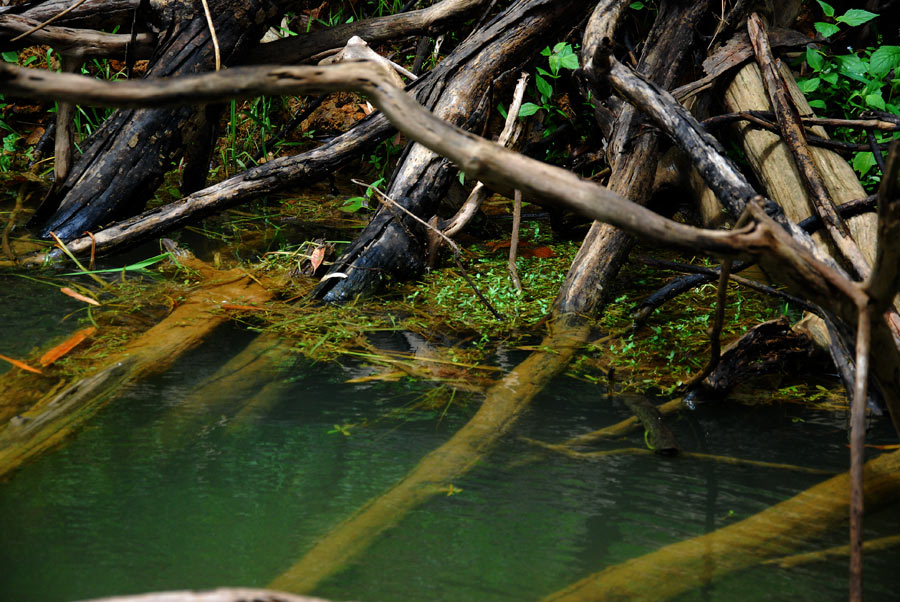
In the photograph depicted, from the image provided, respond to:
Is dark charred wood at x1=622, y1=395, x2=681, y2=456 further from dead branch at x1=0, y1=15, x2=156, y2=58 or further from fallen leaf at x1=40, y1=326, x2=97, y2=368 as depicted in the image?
dead branch at x1=0, y1=15, x2=156, y2=58

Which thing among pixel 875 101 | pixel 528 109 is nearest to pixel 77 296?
pixel 528 109

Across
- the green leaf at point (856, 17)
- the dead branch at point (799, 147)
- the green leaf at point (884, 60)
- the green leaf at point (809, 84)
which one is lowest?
the dead branch at point (799, 147)

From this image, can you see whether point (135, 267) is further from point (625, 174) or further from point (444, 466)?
point (625, 174)

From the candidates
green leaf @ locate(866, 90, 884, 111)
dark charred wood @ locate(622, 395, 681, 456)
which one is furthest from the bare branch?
green leaf @ locate(866, 90, 884, 111)

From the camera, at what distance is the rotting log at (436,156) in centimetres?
336

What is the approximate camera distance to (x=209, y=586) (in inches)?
60.9

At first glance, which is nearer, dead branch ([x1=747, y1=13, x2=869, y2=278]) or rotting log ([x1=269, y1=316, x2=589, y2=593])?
rotting log ([x1=269, y1=316, x2=589, y2=593])

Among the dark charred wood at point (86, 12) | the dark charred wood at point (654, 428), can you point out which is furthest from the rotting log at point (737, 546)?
the dark charred wood at point (86, 12)

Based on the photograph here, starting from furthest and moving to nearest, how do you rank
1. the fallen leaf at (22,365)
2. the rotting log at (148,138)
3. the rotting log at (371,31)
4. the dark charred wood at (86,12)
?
the rotting log at (371,31) → the dark charred wood at (86,12) → the rotting log at (148,138) → the fallen leaf at (22,365)

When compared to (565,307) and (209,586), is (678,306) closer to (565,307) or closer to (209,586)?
(565,307)

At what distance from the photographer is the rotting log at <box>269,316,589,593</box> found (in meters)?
1.64

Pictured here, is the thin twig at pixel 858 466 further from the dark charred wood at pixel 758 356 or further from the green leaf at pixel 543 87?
the green leaf at pixel 543 87

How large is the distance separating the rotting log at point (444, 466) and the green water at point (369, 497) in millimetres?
34

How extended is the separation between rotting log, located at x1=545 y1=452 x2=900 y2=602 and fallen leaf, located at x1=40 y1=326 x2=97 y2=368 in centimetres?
196
